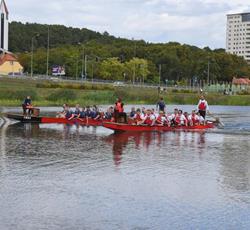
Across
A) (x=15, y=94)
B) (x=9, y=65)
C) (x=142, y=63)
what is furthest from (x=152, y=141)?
(x=9, y=65)

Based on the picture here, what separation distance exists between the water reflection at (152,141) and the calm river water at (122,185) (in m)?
0.07

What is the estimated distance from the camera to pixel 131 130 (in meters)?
29.3

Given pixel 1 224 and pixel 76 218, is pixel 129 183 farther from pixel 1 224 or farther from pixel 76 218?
pixel 1 224

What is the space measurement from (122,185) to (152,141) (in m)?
11.4

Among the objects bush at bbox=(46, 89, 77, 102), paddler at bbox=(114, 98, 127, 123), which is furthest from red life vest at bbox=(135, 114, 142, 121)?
bush at bbox=(46, 89, 77, 102)

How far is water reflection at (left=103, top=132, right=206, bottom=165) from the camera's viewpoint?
2156 centimetres

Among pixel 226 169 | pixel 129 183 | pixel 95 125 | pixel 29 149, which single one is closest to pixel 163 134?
pixel 95 125

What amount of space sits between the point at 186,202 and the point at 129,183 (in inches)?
89.8

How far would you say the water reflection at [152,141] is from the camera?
70.7ft

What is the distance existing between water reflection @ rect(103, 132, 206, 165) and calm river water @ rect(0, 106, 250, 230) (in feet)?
0.24

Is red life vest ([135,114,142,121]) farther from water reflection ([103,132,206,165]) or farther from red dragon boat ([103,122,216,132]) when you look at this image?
water reflection ([103,132,206,165])

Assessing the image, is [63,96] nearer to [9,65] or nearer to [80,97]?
[80,97]

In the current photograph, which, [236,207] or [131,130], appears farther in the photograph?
[131,130]

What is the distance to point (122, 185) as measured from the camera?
1354cm
